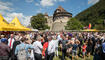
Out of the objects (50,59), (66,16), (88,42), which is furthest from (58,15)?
(50,59)

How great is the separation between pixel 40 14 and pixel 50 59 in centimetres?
3705

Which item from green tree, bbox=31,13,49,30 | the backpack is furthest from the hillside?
the backpack

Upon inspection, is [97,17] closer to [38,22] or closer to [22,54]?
[38,22]

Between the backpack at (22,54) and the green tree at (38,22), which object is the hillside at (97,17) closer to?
the green tree at (38,22)

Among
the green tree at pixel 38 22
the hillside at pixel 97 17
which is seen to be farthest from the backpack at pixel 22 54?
the hillside at pixel 97 17

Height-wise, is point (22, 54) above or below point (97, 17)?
below

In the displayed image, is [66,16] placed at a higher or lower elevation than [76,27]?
higher

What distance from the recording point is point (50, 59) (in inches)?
162

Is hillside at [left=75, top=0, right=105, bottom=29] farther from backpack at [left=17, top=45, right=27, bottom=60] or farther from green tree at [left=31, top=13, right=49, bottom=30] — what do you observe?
backpack at [left=17, top=45, right=27, bottom=60]

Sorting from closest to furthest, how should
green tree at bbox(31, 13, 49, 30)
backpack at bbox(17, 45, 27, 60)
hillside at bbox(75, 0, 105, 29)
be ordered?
backpack at bbox(17, 45, 27, 60)
green tree at bbox(31, 13, 49, 30)
hillside at bbox(75, 0, 105, 29)

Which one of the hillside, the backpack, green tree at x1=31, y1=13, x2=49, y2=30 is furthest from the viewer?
the hillside

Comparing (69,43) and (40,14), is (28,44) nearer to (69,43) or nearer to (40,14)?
(69,43)

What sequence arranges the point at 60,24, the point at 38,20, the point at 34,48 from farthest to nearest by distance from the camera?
the point at 60,24 < the point at 38,20 < the point at 34,48

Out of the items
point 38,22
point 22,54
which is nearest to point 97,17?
point 38,22
